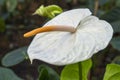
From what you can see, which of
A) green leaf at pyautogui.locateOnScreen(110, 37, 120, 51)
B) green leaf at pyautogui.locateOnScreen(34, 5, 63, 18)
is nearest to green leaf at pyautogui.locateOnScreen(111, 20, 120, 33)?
green leaf at pyautogui.locateOnScreen(110, 37, 120, 51)

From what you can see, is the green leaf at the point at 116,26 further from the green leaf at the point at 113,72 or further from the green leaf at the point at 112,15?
the green leaf at the point at 113,72

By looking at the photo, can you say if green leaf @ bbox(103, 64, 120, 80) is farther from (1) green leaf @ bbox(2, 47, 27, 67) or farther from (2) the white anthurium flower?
(1) green leaf @ bbox(2, 47, 27, 67)

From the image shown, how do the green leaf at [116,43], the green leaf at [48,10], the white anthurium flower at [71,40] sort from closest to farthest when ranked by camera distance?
the white anthurium flower at [71,40]
the green leaf at [48,10]
the green leaf at [116,43]

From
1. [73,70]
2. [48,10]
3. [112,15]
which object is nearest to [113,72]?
[73,70]

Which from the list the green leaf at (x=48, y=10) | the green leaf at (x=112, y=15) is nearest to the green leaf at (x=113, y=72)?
the green leaf at (x=48, y=10)

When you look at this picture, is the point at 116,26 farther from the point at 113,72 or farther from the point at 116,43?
the point at 113,72

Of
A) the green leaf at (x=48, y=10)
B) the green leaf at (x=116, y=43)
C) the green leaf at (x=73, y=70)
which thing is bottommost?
the green leaf at (x=116, y=43)

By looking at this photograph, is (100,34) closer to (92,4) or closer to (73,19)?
(73,19)

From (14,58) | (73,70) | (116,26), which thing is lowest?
→ (14,58)

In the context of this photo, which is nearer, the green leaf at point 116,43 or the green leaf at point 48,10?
the green leaf at point 48,10
